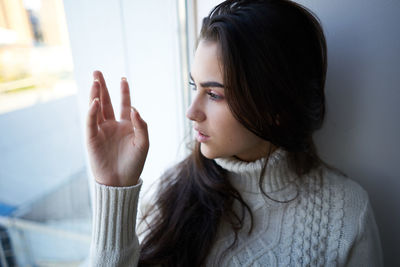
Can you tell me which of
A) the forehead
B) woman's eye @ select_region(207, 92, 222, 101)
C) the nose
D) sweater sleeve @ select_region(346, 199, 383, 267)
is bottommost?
sweater sleeve @ select_region(346, 199, 383, 267)

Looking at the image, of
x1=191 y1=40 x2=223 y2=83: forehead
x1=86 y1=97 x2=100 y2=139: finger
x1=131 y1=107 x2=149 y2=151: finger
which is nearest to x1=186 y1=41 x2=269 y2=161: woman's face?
x1=191 y1=40 x2=223 y2=83: forehead

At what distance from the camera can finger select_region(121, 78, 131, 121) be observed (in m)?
0.63

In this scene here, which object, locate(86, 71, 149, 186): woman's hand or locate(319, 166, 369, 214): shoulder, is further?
→ locate(319, 166, 369, 214): shoulder

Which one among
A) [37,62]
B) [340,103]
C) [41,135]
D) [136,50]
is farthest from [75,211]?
[340,103]

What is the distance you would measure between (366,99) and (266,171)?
0.37 metres

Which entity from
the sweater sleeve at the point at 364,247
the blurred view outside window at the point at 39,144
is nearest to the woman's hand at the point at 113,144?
the blurred view outside window at the point at 39,144

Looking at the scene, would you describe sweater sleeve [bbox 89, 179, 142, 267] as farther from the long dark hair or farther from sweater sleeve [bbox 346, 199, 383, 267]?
sweater sleeve [bbox 346, 199, 383, 267]

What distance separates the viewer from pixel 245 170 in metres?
0.72

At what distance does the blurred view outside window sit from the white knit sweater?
0.53 meters

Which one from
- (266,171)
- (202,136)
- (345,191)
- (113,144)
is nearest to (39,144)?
(113,144)

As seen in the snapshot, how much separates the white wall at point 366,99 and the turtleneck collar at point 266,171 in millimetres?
207

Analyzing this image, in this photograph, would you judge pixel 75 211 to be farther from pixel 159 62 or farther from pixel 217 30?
pixel 217 30

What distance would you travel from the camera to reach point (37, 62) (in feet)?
2.89

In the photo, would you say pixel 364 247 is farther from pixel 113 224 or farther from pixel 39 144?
pixel 39 144
